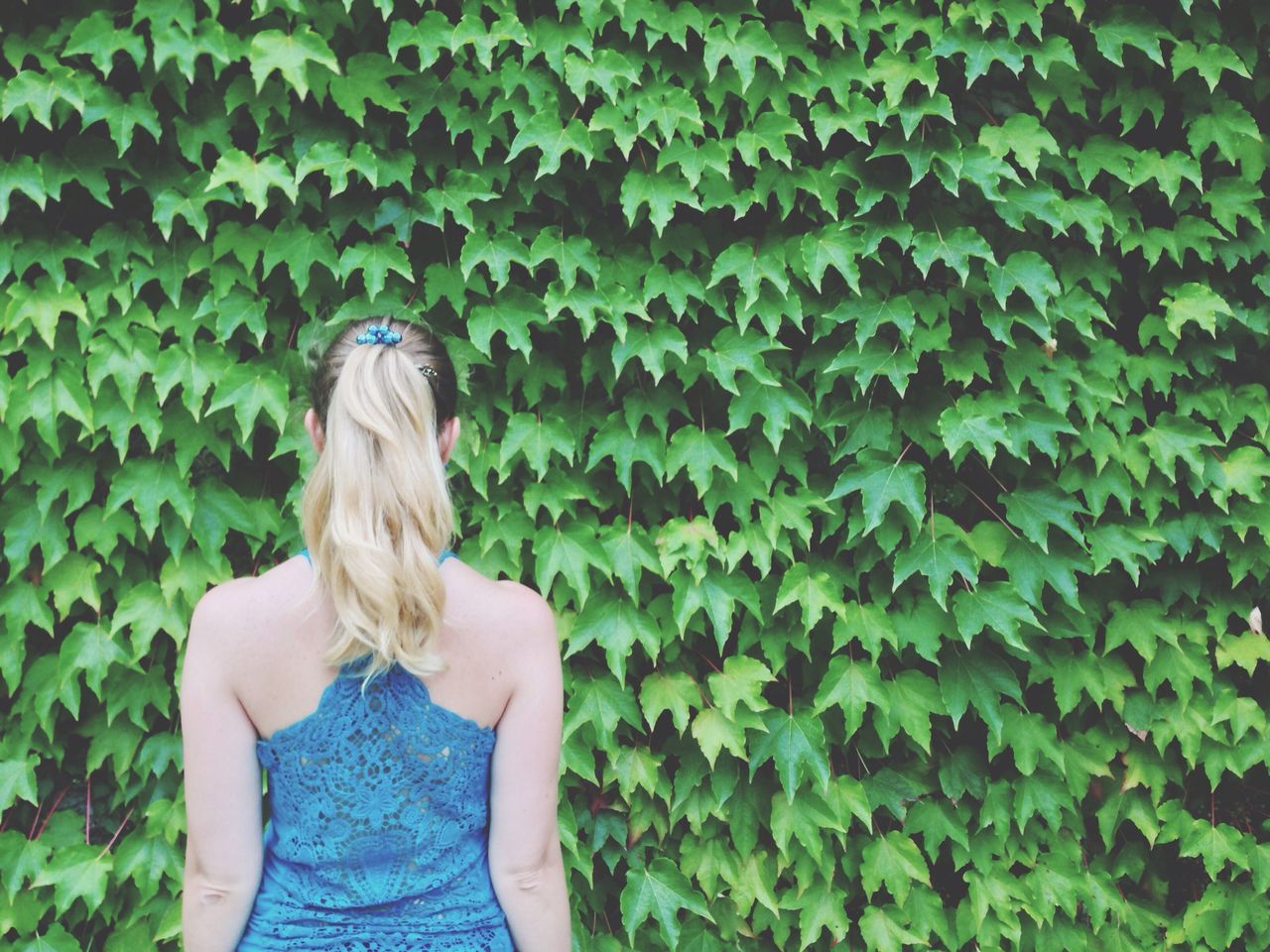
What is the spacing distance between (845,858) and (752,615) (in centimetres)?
80

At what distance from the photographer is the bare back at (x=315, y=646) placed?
158cm

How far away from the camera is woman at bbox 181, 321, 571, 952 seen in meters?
1.56

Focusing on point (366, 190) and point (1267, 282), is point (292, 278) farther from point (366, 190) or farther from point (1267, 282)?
point (1267, 282)

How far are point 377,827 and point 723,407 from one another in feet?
5.43

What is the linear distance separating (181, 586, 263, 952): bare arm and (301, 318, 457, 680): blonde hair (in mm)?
185

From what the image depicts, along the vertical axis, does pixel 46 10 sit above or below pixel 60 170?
above

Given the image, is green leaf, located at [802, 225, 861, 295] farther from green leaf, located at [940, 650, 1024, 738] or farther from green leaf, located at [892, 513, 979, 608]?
green leaf, located at [940, 650, 1024, 738]

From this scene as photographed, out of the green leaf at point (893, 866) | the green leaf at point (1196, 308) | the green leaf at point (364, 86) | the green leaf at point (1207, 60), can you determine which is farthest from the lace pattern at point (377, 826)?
the green leaf at point (1207, 60)

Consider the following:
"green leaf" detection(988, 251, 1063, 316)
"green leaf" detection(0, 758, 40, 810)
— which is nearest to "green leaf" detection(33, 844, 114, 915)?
"green leaf" detection(0, 758, 40, 810)

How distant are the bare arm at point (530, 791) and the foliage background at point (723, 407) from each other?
3.23ft

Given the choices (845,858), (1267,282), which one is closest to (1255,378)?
(1267,282)

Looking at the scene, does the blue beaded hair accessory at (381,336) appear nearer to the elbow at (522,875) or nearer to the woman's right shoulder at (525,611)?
the woman's right shoulder at (525,611)

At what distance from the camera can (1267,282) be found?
9.58ft

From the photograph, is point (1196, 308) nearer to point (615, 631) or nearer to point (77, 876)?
point (615, 631)
